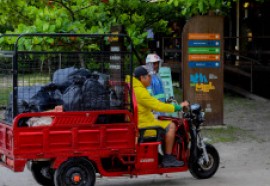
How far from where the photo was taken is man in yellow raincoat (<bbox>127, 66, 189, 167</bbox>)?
28.6 ft

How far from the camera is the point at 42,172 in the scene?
8742mm

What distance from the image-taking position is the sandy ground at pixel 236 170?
9.25 metres

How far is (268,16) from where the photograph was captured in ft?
76.1

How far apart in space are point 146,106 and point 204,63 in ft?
16.8

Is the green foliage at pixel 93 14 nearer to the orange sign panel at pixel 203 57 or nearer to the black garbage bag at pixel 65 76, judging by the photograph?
the orange sign panel at pixel 203 57

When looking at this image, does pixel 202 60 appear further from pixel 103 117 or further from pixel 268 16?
pixel 268 16

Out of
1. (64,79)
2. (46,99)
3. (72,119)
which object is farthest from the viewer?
(64,79)

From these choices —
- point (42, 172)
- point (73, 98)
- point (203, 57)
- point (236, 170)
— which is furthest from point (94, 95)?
point (203, 57)

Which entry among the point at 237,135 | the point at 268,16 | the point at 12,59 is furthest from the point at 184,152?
the point at 268,16

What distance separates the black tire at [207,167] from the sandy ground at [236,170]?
0.32 feet

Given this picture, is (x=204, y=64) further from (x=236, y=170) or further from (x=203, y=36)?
(x=236, y=170)

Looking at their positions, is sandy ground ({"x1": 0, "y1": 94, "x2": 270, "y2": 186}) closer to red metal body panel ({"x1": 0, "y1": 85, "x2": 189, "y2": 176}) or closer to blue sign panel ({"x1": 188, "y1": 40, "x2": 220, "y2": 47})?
red metal body panel ({"x1": 0, "y1": 85, "x2": 189, "y2": 176})

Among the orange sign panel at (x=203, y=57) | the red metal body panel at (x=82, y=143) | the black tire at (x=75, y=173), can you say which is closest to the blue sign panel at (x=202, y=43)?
the orange sign panel at (x=203, y=57)

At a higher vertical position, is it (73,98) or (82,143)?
(73,98)
